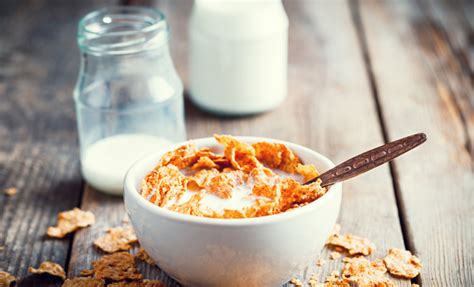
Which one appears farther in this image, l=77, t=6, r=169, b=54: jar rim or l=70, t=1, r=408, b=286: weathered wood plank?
l=77, t=6, r=169, b=54: jar rim

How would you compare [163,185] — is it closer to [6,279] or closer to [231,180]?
[231,180]

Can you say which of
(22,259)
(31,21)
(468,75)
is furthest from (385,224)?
(31,21)

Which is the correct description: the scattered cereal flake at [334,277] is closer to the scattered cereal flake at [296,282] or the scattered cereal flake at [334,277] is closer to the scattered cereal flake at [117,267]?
the scattered cereal flake at [296,282]

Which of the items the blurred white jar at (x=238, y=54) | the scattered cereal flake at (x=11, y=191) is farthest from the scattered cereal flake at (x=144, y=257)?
the blurred white jar at (x=238, y=54)

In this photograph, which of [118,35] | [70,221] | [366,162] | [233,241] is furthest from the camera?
[118,35]

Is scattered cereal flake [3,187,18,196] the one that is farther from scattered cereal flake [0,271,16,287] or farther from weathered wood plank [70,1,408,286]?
scattered cereal flake [0,271,16,287]

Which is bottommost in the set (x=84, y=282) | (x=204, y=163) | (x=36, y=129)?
(x=36, y=129)

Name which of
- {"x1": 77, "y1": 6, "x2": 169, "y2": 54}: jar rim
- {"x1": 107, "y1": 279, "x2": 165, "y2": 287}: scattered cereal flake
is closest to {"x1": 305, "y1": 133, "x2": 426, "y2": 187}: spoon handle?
{"x1": 107, "y1": 279, "x2": 165, "y2": 287}: scattered cereal flake

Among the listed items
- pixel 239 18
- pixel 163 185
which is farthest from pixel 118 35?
pixel 163 185
